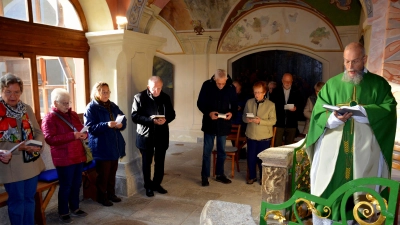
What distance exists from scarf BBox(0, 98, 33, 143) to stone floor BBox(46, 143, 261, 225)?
1359 mm

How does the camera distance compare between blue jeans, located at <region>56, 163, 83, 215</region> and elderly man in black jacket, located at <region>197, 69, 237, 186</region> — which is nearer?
blue jeans, located at <region>56, 163, 83, 215</region>

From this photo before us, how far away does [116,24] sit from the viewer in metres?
4.67

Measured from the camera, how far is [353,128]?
9.36 feet

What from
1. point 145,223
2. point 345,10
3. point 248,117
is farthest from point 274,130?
point 345,10

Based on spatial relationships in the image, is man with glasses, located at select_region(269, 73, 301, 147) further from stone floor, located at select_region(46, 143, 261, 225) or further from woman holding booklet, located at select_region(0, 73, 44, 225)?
woman holding booklet, located at select_region(0, 73, 44, 225)

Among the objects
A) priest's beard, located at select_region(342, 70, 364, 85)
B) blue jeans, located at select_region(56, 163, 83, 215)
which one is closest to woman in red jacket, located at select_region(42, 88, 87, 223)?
blue jeans, located at select_region(56, 163, 83, 215)

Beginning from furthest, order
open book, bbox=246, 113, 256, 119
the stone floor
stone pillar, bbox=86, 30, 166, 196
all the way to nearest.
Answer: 1. open book, bbox=246, 113, 256, 119
2. stone pillar, bbox=86, 30, 166, 196
3. the stone floor

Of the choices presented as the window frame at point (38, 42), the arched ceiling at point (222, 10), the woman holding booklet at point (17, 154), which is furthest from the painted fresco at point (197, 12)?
the woman holding booklet at point (17, 154)

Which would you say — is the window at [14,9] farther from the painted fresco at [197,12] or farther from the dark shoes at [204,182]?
the painted fresco at [197,12]

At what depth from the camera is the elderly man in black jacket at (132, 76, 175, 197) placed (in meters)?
4.35

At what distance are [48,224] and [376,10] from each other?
5.54 meters

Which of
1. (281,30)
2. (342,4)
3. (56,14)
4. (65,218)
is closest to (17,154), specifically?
(65,218)

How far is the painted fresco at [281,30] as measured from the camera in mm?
8148

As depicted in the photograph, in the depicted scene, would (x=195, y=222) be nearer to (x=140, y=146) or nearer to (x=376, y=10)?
(x=140, y=146)
